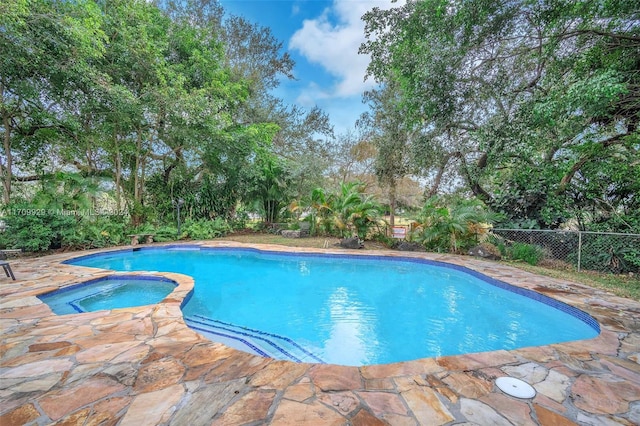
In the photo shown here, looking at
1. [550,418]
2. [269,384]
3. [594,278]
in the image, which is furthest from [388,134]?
[269,384]

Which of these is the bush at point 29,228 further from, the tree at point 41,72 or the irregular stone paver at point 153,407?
the irregular stone paver at point 153,407

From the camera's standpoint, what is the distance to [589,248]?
6344 mm

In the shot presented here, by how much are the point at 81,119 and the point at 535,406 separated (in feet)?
40.2

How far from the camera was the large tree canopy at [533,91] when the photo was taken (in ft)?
15.6

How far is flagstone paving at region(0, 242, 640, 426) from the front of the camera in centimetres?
162

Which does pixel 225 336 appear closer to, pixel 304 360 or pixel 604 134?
pixel 304 360

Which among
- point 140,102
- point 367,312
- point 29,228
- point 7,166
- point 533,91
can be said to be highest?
point 140,102

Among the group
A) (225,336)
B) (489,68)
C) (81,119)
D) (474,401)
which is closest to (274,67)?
(81,119)

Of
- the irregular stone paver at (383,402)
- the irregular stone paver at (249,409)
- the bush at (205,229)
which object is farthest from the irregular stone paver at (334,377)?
the bush at (205,229)

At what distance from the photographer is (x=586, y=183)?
6.93 metres

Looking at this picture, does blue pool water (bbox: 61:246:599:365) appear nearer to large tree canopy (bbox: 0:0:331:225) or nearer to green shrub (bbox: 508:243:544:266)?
green shrub (bbox: 508:243:544:266)

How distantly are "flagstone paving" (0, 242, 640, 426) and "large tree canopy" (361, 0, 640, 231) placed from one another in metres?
4.00

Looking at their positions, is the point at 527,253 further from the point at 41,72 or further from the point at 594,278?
the point at 41,72

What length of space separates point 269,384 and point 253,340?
58.3 inches
